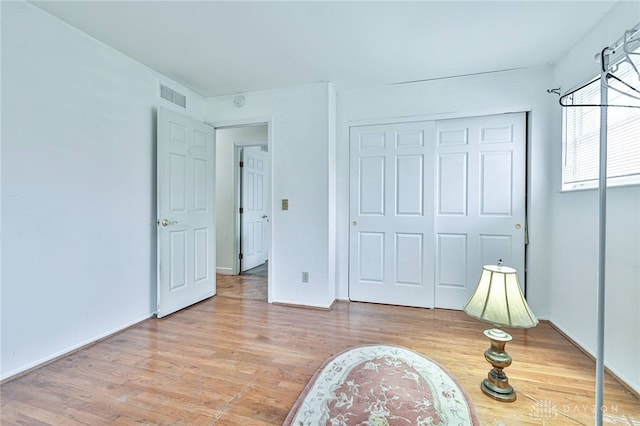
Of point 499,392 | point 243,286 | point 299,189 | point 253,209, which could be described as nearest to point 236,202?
point 253,209

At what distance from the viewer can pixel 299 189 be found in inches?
127

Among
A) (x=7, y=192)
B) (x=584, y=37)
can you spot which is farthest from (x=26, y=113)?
(x=584, y=37)

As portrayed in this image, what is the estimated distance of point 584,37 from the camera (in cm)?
227

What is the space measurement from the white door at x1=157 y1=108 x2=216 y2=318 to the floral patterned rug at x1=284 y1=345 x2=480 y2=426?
188 cm

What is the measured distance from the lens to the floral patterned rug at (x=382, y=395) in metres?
1.47

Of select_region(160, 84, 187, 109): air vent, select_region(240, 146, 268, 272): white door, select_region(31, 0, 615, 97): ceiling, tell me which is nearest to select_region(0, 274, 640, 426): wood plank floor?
select_region(240, 146, 268, 272): white door

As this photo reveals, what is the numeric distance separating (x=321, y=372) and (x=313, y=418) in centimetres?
42

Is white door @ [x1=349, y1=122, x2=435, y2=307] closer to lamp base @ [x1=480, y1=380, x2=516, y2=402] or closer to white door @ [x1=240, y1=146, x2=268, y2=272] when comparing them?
lamp base @ [x1=480, y1=380, x2=516, y2=402]

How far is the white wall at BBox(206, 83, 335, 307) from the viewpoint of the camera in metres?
3.13

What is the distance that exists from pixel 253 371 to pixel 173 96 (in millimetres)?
2872

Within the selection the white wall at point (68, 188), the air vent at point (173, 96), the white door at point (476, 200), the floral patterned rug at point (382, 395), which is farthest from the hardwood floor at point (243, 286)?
the air vent at point (173, 96)

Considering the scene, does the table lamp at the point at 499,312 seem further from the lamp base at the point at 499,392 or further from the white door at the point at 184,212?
the white door at the point at 184,212

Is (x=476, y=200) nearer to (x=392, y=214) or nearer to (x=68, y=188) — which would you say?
(x=392, y=214)

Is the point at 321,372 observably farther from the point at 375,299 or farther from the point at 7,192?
the point at 7,192
